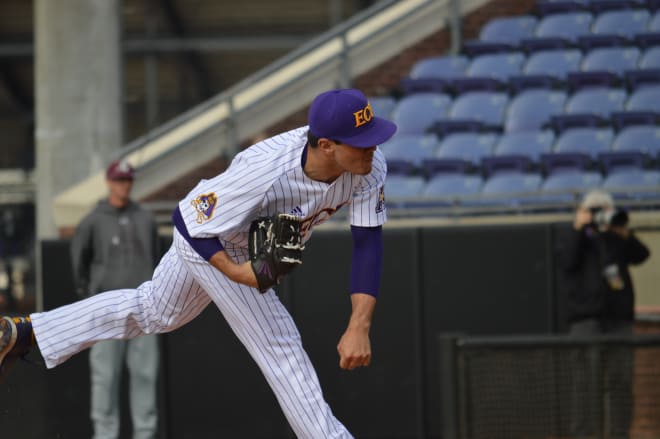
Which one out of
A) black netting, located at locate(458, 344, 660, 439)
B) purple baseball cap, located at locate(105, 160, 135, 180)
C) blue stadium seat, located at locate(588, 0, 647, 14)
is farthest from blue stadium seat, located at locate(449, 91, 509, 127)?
black netting, located at locate(458, 344, 660, 439)

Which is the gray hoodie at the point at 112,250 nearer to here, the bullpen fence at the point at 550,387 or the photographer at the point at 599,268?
the bullpen fence at the point at 550,387

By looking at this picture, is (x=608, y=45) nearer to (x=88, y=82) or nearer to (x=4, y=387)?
(x=88, y=82)

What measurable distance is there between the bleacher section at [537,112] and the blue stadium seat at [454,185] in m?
0.01

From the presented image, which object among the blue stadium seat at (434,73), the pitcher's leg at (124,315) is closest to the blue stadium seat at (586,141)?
the blue stadium seat at (434,73)

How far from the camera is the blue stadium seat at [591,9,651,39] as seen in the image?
12406 mm

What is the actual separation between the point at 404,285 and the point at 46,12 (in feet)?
23.1

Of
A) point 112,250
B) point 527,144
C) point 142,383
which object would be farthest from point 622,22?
point 142,383

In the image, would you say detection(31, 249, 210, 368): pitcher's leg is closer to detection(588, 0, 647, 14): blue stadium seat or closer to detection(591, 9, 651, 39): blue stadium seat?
detection(591, 9, 651, 39): blue stadium seat

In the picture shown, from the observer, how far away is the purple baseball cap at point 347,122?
411cm

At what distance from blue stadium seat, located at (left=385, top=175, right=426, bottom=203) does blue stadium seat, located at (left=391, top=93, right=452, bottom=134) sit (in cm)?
102

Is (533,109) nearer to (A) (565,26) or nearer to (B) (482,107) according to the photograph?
(B) (482,107)

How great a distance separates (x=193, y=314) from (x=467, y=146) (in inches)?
260

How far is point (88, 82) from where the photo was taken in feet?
44.7

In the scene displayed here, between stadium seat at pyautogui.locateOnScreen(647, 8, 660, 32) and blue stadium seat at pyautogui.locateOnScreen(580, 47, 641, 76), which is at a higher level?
stadium seat at pyautogui.locateOnScreen(647, 8, 660, 32)
